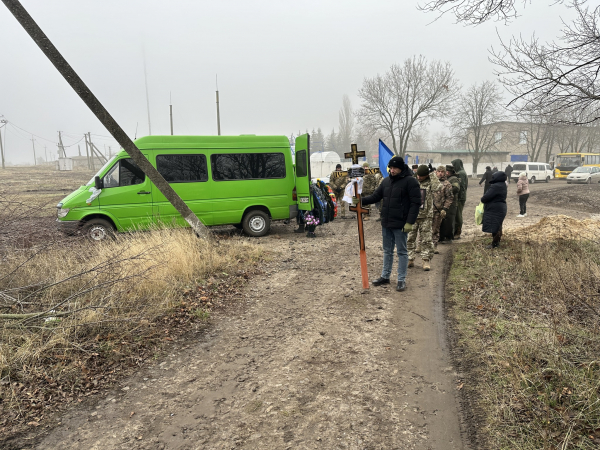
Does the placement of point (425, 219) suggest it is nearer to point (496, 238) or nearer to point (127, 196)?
point (496, 238)

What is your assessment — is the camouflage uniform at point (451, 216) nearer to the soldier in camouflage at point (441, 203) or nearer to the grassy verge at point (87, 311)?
the soldier in camouflage at point (441, 203)

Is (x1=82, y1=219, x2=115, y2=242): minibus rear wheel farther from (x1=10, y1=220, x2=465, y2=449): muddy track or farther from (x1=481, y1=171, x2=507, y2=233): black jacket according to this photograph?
(x1=481, y1=171, x2=507, y2=233): black jacket

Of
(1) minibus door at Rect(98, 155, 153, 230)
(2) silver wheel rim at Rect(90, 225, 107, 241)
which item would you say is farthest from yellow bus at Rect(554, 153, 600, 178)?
(2) silver wheel rim at Rect(90, 225, 107, 241)

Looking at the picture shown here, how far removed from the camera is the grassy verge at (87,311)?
3303 mm

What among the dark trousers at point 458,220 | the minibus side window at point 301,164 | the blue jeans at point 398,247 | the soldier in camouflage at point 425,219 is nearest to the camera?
the blue jeans at point 398,247

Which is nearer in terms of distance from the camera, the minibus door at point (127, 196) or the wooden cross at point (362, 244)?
the wooden cross at point (362, 244)

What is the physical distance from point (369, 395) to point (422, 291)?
9.43ft

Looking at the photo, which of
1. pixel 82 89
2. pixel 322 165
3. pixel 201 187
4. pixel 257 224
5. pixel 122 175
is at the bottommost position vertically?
pixel 257 224

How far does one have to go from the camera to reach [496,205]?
752cm

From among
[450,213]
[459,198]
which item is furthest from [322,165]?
[450,213]

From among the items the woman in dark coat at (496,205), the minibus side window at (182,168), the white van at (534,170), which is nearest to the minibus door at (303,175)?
the minibus side window at (182,168)

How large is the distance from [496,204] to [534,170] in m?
31.4

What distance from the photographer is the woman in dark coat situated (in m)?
7.48

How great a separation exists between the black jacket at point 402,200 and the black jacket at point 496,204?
2944 millimetres
